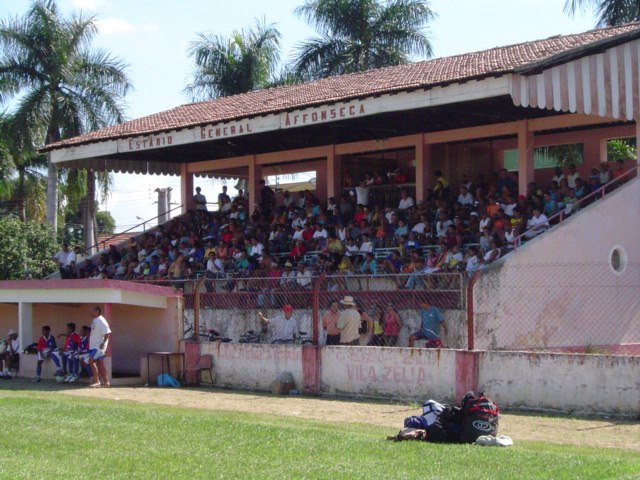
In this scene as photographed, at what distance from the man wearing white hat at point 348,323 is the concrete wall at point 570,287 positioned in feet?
7.61

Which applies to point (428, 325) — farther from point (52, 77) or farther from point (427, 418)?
point (52, 77)

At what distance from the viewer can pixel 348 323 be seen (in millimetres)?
18938

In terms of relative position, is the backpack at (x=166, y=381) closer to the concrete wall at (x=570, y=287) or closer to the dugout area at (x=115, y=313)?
the dugout area at (x=115, y=313)

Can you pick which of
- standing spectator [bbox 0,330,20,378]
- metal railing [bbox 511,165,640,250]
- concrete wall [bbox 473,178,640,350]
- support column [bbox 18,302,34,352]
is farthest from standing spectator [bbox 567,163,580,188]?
standing spectator [bbox 0,330,20,378]

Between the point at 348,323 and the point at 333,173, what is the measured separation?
1213 centimetres

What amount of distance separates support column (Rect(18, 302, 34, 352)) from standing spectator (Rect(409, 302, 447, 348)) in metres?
9.65

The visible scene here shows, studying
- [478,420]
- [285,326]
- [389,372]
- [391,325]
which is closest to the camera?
[478,420]

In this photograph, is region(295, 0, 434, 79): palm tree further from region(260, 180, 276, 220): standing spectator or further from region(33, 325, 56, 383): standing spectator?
region(33, 325, 56, 383): standing spectator

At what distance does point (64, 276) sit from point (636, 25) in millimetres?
18336

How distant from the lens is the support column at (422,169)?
27609 mm

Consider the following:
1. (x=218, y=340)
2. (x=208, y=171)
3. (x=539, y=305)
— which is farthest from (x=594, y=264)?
(x=208, y=171)

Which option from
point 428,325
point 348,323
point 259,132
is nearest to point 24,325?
point 259,132

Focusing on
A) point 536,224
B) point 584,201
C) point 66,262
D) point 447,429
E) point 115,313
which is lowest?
point 447,429

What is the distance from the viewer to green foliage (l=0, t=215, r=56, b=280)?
36.1 meters
